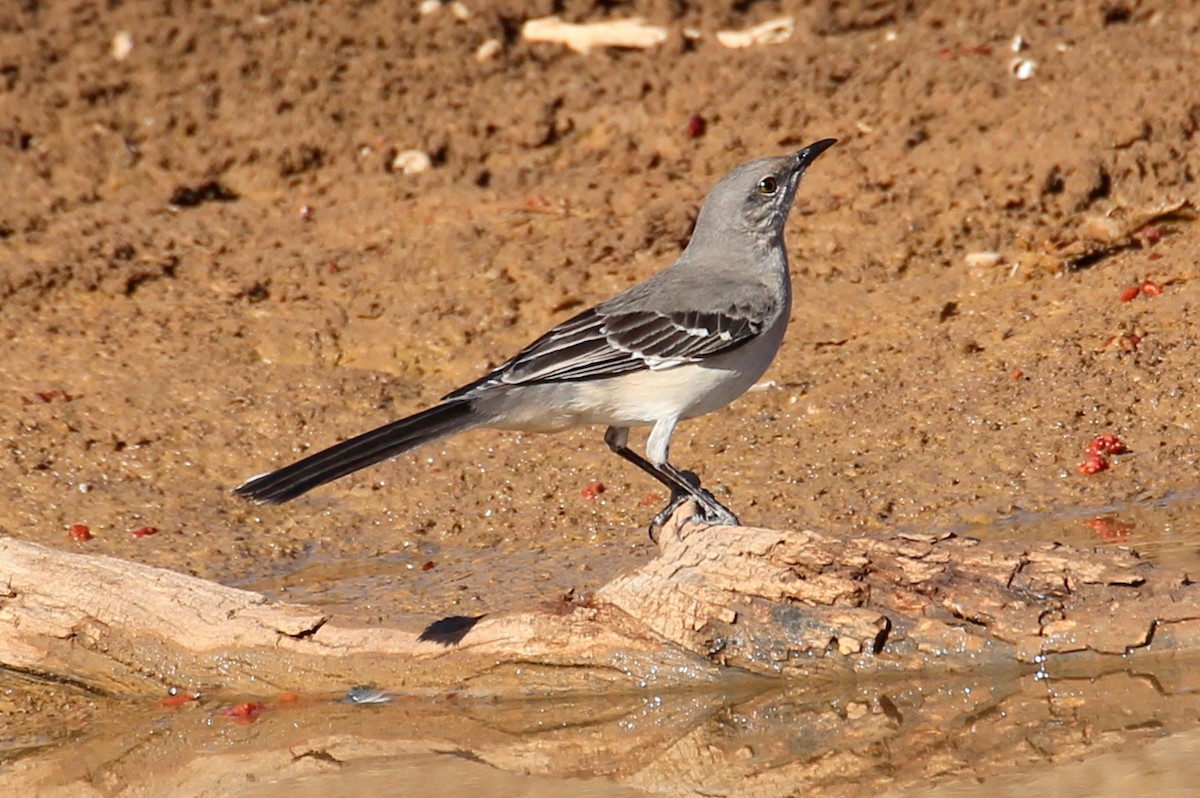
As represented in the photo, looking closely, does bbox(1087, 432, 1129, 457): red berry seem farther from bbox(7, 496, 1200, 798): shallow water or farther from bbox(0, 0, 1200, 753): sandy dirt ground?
bbox(7, 496, 1200, 798): shallow water

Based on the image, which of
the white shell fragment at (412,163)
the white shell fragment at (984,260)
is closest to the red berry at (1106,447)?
the white shell fragment at (984,260)

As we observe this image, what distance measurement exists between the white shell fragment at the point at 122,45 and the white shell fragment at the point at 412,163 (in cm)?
218

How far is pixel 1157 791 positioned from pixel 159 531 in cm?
456

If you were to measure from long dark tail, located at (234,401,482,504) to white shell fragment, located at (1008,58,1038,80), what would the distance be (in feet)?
18.4

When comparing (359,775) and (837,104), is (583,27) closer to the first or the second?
(837,104)

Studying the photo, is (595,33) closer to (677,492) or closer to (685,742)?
(677,492)

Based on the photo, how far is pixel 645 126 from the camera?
1105 cm

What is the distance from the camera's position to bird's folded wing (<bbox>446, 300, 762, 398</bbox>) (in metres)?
6.84

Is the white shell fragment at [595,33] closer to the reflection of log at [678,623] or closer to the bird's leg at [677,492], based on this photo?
the bird's leg at [677,492]

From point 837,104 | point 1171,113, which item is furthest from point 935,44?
point 1171,113

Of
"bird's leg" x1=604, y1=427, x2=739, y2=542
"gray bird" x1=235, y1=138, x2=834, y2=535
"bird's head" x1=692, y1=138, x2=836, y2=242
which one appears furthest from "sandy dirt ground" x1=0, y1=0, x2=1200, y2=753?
"bird's head" x1=692, y1=138, x2=836, y2=242

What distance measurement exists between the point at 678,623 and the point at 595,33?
23.3 ft

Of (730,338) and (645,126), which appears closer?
(730,338)

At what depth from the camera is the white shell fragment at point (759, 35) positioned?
12.0 metres
